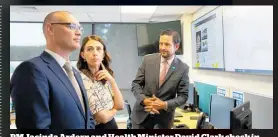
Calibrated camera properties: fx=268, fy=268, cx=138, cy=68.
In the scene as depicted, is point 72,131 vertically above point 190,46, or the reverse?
point 190,46

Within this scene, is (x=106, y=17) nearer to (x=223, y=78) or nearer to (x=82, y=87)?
(x=82, y=87)

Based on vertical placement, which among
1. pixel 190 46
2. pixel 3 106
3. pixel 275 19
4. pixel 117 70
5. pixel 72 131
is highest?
pixel 275 19

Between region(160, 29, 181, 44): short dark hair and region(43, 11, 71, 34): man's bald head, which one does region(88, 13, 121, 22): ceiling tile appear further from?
region(160, 29, 181, 44): short dark hair

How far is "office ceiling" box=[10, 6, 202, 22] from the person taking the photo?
4.26ft

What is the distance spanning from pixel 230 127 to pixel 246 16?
0.55m

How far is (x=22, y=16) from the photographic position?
4.27 ft

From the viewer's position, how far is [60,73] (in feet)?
4.21

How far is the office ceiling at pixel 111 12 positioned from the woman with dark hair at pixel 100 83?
0.12 meters

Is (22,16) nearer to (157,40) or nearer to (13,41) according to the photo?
(13,41)

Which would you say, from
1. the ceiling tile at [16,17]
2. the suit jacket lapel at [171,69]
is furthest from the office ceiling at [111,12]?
the suit jacket lapel at [171,69]

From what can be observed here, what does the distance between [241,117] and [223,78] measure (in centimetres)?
23

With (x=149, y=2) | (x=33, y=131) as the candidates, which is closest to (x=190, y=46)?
(x=149, y=2)

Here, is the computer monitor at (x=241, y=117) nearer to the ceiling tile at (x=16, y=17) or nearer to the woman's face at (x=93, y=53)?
the woman's face at (x=93, y=53)

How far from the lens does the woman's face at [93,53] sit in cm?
132
